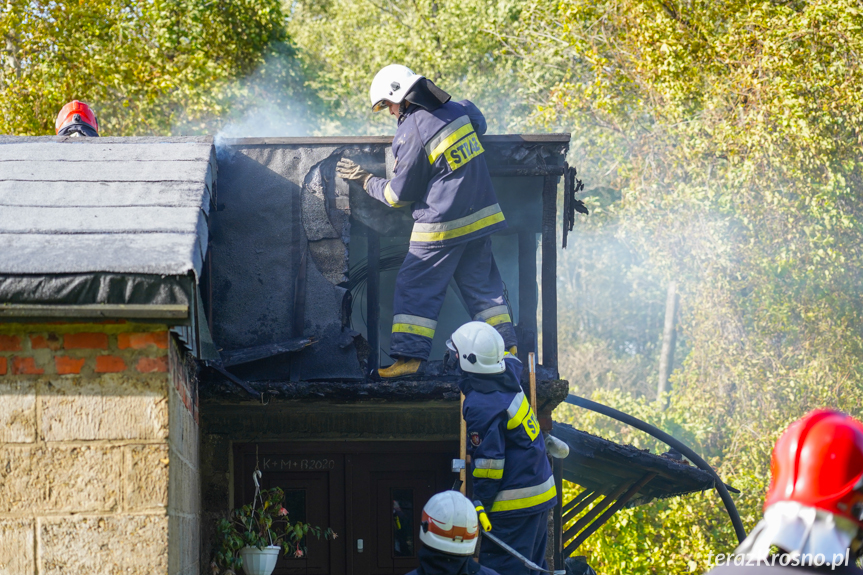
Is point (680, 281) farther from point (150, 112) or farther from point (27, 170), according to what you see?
point (27, 170)

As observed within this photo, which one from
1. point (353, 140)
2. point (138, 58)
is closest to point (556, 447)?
point (353, 140)

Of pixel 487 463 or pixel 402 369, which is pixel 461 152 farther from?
pixel 487 463

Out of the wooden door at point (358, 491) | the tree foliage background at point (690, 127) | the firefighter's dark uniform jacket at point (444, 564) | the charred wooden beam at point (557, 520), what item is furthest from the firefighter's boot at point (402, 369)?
the tree foliage background at point (690, 127)

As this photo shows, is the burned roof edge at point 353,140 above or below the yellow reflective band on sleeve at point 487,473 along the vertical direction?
above

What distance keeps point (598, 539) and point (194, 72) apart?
378 inches

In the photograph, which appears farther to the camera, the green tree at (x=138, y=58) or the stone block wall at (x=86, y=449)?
the green tree at (x=138, y=58)

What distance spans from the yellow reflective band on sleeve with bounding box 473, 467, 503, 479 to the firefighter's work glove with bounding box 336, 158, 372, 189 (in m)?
2.10

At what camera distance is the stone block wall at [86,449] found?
3.40 meters

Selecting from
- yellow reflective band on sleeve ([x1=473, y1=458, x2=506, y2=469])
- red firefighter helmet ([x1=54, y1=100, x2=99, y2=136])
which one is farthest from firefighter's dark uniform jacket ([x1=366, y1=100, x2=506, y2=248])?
red firefighter helmet ([x1=54, y1=100, x2=99, y2=136])

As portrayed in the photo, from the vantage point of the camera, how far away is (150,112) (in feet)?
49.4

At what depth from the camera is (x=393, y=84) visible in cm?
584

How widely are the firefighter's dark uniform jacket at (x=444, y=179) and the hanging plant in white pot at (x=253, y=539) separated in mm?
1906

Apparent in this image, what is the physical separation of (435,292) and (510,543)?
1583 millimetres

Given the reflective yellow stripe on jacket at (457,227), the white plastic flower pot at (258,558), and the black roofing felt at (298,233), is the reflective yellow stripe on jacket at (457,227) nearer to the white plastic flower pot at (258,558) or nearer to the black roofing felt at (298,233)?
the black roofing felt at (298,233)
